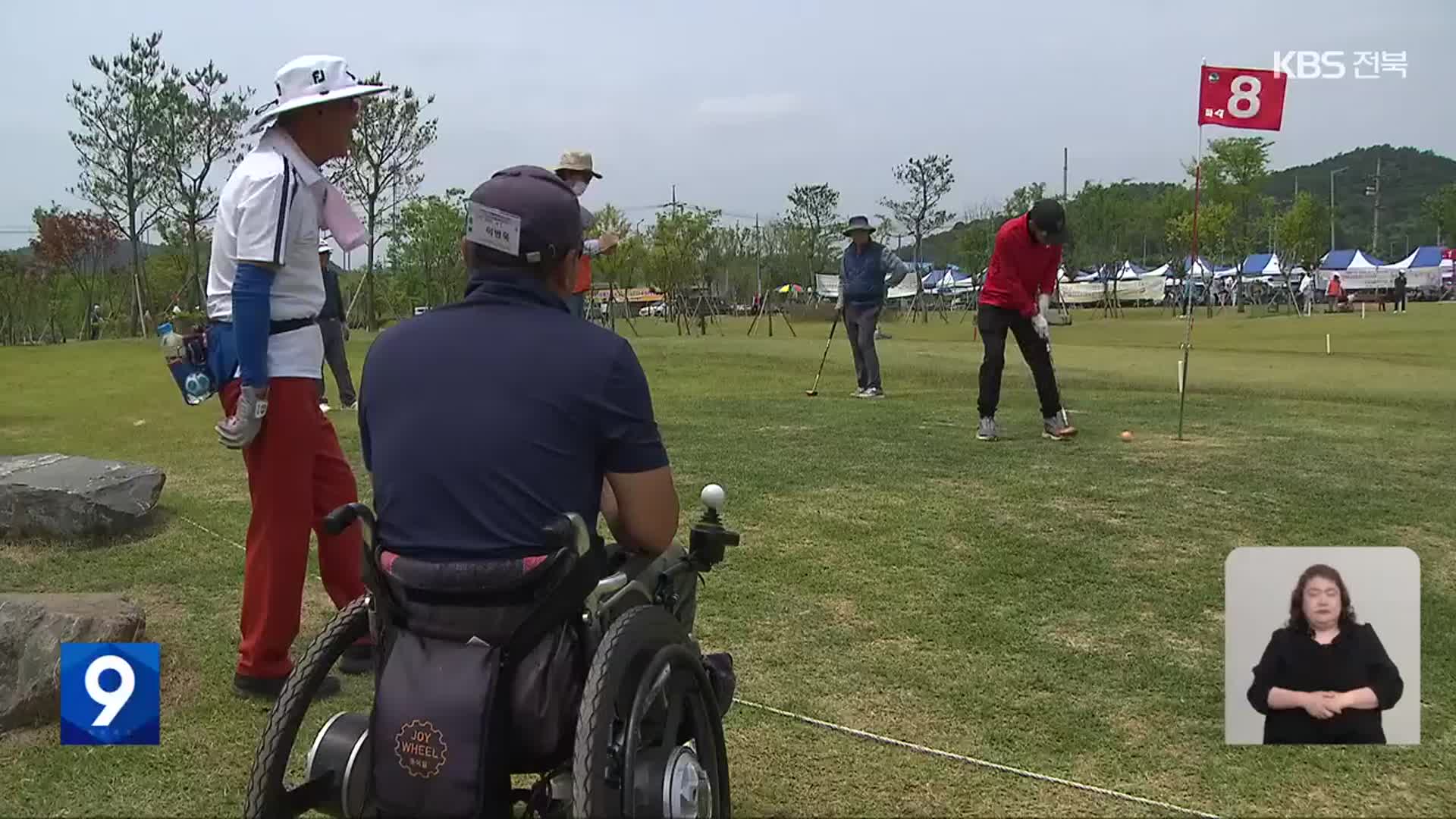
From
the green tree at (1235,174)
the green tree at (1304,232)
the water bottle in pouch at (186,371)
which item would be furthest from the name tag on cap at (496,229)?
the green tree at (1304,232)

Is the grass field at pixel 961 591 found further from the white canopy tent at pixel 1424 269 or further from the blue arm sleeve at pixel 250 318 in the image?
the white canopy tent at pixel 1424 269

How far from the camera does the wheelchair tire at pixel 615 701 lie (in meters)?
2.01

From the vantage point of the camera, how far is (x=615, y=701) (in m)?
2.12

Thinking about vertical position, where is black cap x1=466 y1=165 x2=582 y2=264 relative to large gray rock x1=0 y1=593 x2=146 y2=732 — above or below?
above

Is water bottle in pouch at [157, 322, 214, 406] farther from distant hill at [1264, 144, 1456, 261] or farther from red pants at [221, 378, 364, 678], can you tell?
distant hill at [1264, 144, 1456, 261]

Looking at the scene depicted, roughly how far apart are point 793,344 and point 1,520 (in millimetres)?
17508

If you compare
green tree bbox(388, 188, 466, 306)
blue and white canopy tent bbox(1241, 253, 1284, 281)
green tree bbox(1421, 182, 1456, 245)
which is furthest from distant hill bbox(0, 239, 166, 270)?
green tree bbox(1421, 182, 1456, 245)

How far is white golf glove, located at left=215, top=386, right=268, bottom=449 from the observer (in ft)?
11.7

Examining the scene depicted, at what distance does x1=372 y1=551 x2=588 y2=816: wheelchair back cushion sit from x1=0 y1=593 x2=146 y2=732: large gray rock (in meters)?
1.94

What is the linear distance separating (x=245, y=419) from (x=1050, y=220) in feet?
19.7

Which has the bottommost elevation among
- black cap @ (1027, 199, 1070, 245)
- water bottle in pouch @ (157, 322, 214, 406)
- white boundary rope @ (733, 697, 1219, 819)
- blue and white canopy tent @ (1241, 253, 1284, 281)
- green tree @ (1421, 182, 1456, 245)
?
white boundary rope @ (733, 697, 1219, 819)

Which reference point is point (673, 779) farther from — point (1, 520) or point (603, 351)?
point (1, 520)

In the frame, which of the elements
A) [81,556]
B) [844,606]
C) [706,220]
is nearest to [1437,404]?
[844,606]

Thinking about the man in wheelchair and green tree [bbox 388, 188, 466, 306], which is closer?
the man in wheelchair
